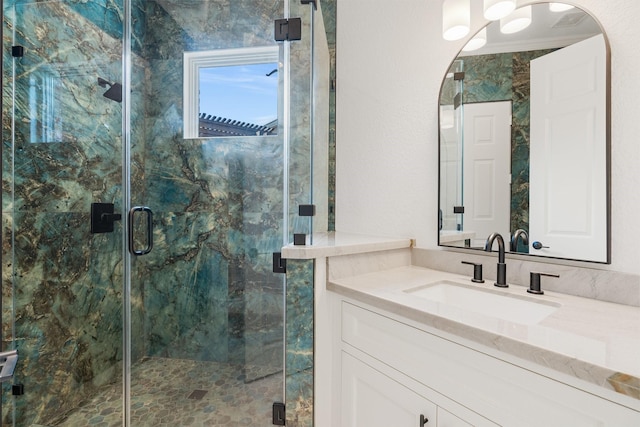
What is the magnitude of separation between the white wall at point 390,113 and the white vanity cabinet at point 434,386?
68cm

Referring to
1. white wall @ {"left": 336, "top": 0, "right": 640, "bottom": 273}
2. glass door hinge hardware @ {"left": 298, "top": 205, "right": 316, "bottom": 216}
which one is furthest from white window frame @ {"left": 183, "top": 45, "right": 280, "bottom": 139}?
glass door hinge hardware @ {"left": 298, "top": 205, "right": 316, "bottom": 216}

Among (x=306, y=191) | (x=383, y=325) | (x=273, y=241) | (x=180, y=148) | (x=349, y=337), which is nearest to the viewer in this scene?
(x=383, y=325)

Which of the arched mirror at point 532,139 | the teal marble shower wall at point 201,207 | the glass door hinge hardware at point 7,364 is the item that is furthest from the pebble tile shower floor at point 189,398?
the arched mirror at point 532,139

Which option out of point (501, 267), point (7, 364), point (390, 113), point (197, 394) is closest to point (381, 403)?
point (501, 267)

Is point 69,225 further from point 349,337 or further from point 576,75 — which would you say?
point 576,75

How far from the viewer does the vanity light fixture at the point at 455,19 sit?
132 centimetres

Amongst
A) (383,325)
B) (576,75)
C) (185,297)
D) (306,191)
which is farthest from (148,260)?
(576,75)

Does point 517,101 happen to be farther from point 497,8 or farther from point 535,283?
point 535,283

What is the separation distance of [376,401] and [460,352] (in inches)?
15.6

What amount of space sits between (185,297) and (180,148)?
103 centimetres

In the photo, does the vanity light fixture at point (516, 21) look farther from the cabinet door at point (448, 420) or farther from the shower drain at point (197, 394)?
the shower drain at point (197, 394)

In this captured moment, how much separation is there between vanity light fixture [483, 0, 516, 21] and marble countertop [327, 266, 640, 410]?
1.12 metres

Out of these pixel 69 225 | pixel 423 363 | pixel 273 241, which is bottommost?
pixel 423 363

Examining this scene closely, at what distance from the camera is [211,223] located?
6.56 ft
